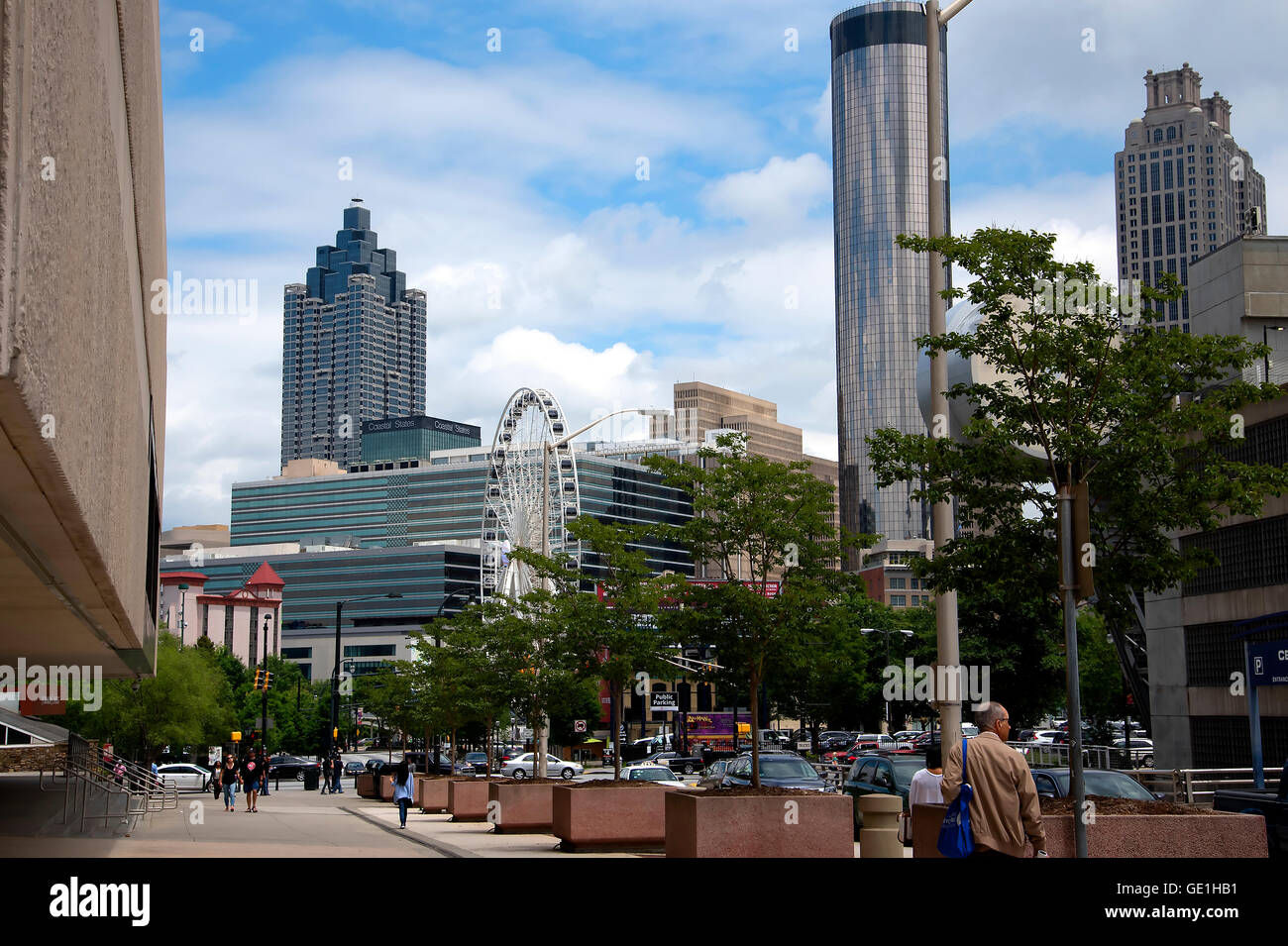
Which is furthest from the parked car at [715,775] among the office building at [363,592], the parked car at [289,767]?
the office building at [363,592]

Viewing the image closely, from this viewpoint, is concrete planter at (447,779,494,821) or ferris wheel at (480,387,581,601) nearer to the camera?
concrete planter at (447,779,494,821)

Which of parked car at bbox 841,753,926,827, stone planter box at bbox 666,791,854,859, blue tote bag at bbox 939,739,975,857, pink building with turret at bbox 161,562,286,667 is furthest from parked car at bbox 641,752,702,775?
pink building with turret at bbox 161,562,286,667

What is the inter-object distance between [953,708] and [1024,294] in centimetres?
450

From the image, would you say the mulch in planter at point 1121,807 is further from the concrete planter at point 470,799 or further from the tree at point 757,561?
the concrete planter at point 470,799

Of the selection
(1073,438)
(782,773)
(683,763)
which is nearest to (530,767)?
(683,763)

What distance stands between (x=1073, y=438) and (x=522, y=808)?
56.7 ft

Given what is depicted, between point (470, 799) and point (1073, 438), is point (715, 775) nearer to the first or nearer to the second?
point (470, 799)

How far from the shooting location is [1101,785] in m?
18.0

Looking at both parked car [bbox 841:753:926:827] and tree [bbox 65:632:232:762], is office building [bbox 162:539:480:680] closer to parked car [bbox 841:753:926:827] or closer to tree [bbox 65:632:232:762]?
tree [bbox 65:632:232:762]

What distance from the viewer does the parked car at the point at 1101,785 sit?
17.8m

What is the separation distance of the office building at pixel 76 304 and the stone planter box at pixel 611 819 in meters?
7.49

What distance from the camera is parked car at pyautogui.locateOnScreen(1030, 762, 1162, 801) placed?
17.8 meters

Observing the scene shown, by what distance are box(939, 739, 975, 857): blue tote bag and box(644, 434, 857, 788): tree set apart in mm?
9384
